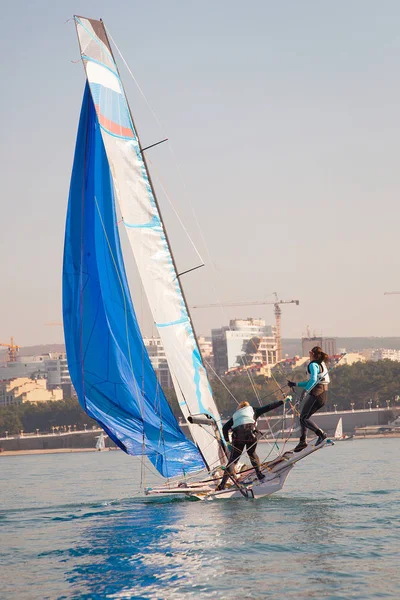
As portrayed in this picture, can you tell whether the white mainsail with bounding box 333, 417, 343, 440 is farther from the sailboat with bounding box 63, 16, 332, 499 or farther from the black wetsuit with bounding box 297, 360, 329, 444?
the sailboat with bounding box 63, 16, 332, 499

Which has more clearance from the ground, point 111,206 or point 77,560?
point 111,206

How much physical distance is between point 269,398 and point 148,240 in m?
115

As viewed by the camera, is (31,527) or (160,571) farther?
(31,527)

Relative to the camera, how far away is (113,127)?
1961 centimetres

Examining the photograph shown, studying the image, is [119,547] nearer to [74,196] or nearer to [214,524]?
[214,524]

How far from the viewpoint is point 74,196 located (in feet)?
66.4

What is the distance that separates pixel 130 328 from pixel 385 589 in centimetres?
1040

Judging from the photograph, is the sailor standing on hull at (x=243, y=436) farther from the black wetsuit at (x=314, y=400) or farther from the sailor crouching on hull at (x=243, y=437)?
the black wetsuit at (x=314, y=400)

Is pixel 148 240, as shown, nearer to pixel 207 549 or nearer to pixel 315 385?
pixel 315 385

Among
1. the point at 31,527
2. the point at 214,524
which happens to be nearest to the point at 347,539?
the point at 214,524

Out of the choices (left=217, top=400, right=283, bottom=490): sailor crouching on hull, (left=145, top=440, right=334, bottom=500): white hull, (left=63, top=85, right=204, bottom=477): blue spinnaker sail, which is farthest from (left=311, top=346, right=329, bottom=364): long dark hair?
(left=63, top=85, right=204, bottom=477): blue spinnaker sail

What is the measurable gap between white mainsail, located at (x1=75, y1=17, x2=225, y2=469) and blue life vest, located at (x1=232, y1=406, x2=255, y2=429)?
0.95m

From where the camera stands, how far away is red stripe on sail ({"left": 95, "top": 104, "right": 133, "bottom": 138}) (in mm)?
19516

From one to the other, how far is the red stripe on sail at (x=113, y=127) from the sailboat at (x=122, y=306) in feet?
0.08
